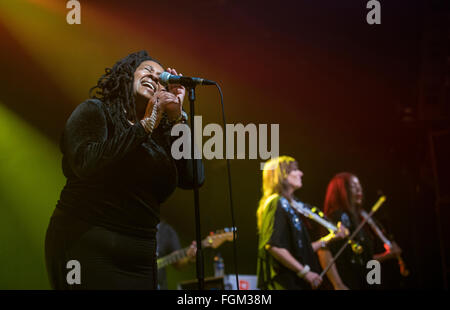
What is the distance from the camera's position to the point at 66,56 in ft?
12.5

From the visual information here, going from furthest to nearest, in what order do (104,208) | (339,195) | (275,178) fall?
1. (339,195)
2. (275,178)
3. (104,208)

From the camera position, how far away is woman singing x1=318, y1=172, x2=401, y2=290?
3877 millimetres

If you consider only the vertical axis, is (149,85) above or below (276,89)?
below

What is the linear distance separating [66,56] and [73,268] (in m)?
2.79

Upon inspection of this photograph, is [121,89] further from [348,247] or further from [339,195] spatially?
[339,195]

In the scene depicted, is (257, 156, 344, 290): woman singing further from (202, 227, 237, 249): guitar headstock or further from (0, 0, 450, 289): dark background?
(0, 0, 450, 289): dark background

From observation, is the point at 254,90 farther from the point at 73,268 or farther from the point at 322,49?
the point at 73,268

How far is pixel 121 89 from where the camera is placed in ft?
6.37

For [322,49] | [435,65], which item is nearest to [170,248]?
[322,49]

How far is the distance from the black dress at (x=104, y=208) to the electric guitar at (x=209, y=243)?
2675 mm

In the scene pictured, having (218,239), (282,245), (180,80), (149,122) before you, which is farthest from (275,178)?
(149,122)

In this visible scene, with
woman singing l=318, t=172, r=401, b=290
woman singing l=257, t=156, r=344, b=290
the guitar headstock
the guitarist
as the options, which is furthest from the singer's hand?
the guitarist

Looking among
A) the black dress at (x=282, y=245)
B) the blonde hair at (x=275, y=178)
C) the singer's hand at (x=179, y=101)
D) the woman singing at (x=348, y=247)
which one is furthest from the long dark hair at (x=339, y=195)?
the singer's hand at (x=179, y=101)

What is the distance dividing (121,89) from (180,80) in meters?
0.37
